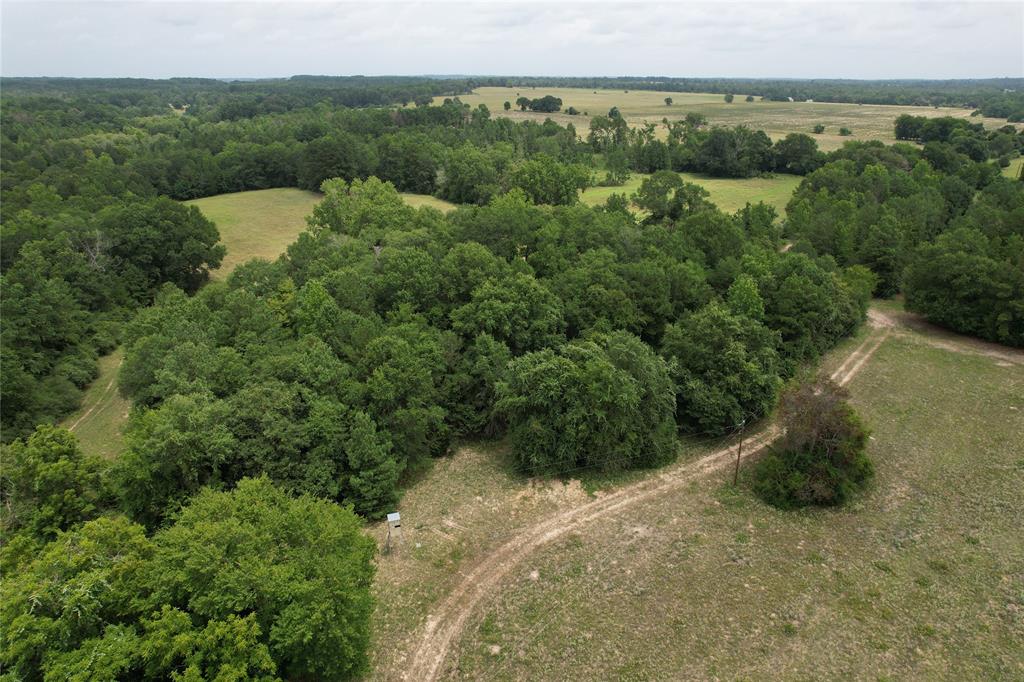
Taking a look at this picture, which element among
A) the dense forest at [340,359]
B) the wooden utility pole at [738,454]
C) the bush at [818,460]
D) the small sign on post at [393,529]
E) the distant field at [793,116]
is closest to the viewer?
the dense forest at [340,359]

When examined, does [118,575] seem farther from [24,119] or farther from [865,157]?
[24,119]

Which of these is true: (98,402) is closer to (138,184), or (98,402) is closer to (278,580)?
(278,580)

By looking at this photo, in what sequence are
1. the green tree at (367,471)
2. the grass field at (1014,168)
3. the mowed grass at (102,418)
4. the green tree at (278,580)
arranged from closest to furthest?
the green tree at (278,580), the green tree at (367,471), the mowed grass at (102,418), the grass field at (1014,168)

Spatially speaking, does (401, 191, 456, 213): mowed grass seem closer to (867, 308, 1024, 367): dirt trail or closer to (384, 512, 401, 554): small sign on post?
(867, 308, 1024, 367): dirt trail

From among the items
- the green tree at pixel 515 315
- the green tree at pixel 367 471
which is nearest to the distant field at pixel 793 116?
the green tree at pixel 515 315

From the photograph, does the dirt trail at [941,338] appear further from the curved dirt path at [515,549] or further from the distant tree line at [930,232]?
the curved dirt path at [515,549]

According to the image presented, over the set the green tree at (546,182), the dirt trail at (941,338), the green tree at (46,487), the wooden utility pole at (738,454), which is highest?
the green tree at (546,182)

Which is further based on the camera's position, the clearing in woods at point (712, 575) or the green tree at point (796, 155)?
the green tree at point (796, 155)

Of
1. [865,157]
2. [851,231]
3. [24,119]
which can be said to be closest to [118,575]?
[851,231]

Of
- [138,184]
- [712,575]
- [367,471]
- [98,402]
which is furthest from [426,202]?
[712,575]
